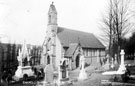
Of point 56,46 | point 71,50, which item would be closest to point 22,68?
point 56,46

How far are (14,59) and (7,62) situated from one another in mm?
3519

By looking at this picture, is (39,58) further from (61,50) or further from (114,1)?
(114,1)

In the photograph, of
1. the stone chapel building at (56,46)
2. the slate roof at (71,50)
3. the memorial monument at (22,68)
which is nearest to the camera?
the memorial monument at (22,68)

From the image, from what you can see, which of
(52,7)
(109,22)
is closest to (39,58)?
(52,7)

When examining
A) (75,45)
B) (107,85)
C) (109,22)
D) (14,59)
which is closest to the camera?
(107,85)

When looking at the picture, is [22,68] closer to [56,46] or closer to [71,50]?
[56,46]

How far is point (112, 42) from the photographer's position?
23500 millimetres

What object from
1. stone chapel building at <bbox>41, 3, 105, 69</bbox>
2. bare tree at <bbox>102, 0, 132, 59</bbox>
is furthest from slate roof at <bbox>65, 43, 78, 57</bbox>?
bare tree at <bbox>102, 0, 132, 59</bbox>

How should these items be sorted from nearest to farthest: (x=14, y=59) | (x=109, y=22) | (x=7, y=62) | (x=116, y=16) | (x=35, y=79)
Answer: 1. (x=35, y=79)
2. (x=116, y=16)
3. (x=109, y=22)
4. (x=7, y=62)
5. (x=14, y=59)

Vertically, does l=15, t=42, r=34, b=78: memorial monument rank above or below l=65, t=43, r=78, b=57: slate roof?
below

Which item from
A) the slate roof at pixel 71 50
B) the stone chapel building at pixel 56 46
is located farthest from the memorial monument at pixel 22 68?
the slate roof at pixel 71 50

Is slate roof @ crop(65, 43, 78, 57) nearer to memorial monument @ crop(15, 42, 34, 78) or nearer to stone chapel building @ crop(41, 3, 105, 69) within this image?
stone chapel building @ crop(41, 3, 105, 69)

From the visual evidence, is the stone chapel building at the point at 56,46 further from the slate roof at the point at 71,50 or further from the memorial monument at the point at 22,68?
the memorial monument at the point at 22,68

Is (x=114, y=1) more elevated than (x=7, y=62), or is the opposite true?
(x=114, y=1)
